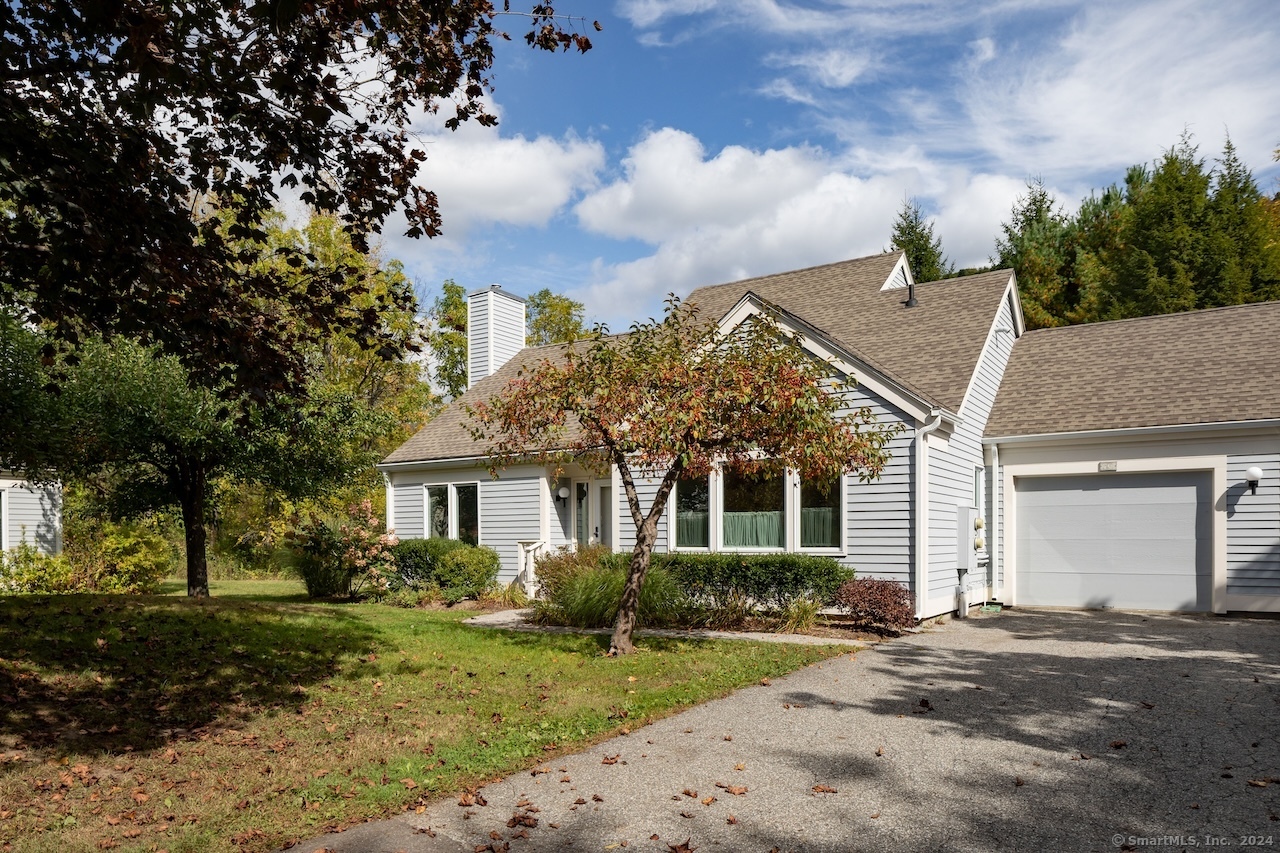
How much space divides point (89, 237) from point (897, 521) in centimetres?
1092

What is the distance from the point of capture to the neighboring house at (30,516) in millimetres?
20609

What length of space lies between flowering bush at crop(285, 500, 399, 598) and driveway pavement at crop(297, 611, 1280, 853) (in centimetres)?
1077

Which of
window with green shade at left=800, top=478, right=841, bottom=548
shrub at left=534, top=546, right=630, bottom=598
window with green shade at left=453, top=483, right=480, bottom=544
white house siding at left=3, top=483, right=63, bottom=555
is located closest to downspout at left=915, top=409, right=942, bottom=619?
window with green shade at left=800, top=478, right=841, bottom=548

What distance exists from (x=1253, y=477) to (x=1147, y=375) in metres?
2.92

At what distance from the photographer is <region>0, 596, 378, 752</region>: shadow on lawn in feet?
22.6

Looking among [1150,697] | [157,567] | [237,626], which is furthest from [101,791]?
[157,567]

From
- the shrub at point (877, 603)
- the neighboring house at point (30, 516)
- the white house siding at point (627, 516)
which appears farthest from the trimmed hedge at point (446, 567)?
the neighboring house at point (30, 516)

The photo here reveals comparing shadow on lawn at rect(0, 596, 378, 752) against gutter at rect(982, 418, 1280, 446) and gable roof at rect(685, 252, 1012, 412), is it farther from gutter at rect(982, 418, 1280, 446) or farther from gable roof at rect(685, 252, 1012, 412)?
gutter at rect(982, 418, 1280, 446)

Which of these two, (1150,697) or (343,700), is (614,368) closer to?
(343,700)

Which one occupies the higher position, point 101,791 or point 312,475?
point 312,475

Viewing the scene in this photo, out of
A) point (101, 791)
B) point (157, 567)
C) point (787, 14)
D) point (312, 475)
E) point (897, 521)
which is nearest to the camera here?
point (101, 791)

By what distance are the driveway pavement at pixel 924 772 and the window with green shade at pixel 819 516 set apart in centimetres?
441

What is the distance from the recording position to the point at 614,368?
9.88 m

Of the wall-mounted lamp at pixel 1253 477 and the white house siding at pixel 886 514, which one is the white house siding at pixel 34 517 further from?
the wall-mounted lamp at pixel 1253 477
